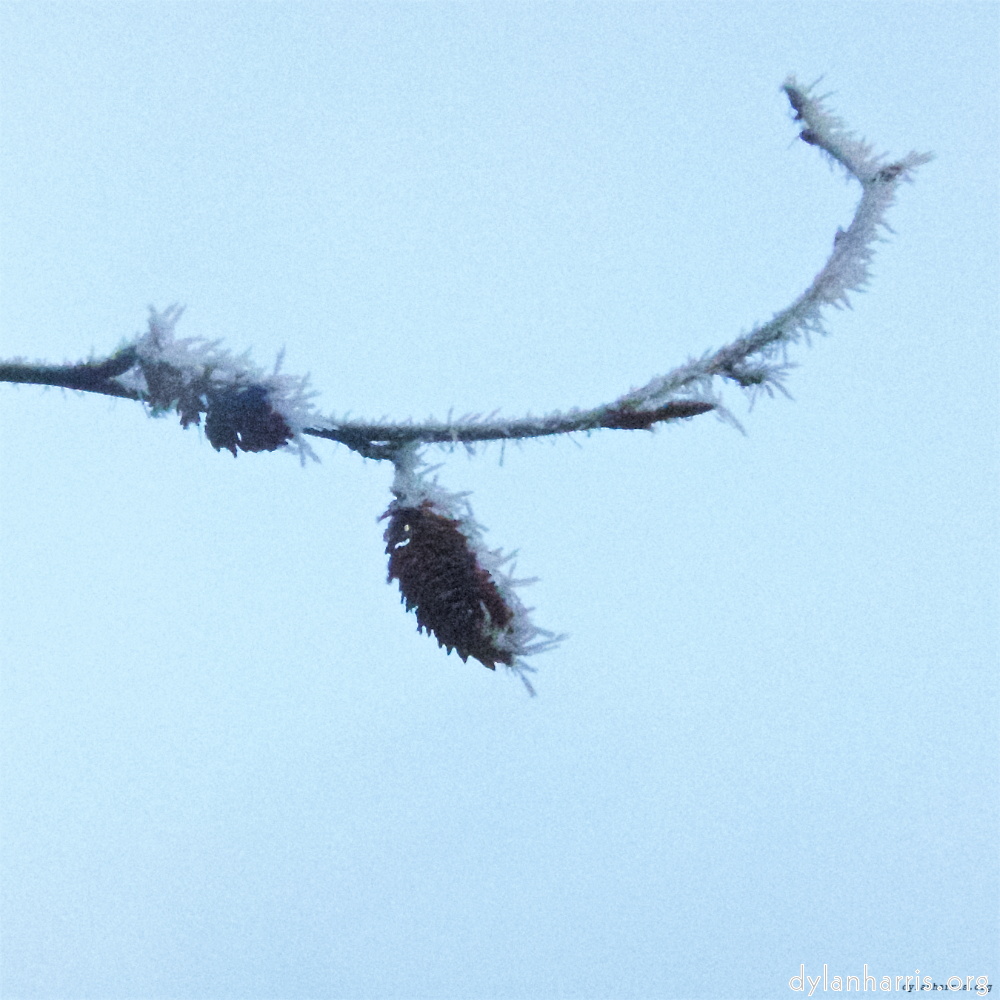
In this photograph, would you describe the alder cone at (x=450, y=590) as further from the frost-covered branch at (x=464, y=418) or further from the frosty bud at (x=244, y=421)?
the frosty bud at (x=244, y=421)

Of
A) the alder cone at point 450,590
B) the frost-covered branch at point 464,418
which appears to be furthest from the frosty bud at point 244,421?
the alder cone at point 450,590

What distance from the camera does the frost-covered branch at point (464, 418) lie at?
1230 millimetres

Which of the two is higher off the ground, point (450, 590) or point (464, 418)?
point (464, 418)

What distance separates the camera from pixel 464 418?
1360 mm

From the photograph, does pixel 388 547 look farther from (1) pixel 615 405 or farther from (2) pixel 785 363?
(2) pixel 785 363

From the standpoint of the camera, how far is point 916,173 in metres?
1.29

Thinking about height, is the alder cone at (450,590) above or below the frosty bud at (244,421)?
below

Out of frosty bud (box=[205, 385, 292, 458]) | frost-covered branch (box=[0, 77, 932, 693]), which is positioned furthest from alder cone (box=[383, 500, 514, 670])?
frosty bud (box=[205, 385, 292, 458])

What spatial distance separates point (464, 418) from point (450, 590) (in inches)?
9.5

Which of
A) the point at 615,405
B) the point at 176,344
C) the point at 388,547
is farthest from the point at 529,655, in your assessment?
the point at 176,344

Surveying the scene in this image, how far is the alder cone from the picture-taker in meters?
1.31

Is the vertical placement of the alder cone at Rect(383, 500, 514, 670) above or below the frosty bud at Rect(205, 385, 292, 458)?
below

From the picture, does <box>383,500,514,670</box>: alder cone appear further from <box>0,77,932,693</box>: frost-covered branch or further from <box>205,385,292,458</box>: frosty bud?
<box>205,385,292,458</box>: frosty bud

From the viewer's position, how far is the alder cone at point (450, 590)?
1.31m
